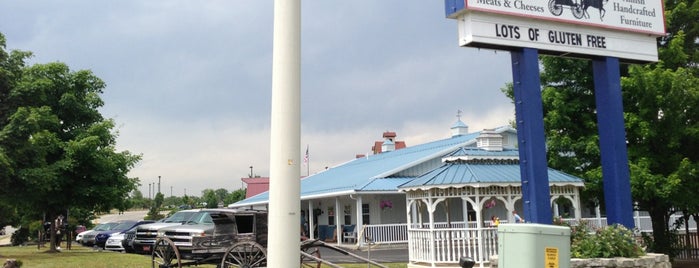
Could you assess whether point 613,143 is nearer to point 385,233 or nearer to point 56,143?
point 385,233

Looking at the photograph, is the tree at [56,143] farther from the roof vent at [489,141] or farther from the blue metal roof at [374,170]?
the roof vent at [489,141]

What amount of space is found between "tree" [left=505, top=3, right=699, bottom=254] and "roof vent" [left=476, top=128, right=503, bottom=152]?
6.27 ft

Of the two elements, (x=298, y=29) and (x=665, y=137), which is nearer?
(x=298, y=29)

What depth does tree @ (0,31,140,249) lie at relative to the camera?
24.2 m

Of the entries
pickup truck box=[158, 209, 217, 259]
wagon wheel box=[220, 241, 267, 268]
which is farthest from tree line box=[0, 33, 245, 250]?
wagon wheel box=[220, 241, 267, 268]

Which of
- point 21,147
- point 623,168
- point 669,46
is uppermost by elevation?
point 669,46

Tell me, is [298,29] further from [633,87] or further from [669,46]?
[669,46]

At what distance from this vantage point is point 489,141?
22.3 metres

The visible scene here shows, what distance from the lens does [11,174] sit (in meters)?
23.9

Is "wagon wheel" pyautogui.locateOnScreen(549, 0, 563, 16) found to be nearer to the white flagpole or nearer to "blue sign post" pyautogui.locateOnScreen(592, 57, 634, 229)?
"blue sign post" pyautogui.locateOnScreen(592, 57, 634, 229)

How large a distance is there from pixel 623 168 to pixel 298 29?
11094 mm

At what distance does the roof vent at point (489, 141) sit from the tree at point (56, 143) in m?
15.6

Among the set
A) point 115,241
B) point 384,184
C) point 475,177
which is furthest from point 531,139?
point 115,241

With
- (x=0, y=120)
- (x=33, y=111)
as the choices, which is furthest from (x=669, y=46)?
(x=0, y=120)
